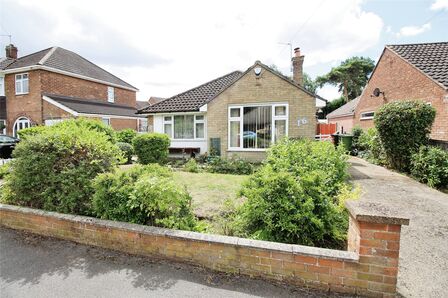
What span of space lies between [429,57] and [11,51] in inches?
1355

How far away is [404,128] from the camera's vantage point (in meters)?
8.46

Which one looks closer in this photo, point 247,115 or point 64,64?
point 247,115

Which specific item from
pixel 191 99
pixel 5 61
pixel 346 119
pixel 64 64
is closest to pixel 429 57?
pixel 346 119

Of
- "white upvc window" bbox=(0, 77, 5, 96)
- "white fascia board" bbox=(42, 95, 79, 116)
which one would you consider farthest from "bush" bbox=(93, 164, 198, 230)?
"white upvc window" bbox=(0, 77, 5, 96)

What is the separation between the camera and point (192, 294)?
2574 millimetres

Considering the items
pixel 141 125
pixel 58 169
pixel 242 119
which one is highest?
pixel 141 125

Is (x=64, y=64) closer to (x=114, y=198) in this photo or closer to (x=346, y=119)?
(x=114, y=198)

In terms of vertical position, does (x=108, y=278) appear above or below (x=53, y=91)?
below

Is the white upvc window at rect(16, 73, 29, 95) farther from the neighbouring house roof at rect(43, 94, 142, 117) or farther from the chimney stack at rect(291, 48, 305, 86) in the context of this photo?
the chimney stack at rect(291, 48, 305, 86)

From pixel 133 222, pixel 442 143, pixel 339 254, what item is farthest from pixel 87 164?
pixel 442 143

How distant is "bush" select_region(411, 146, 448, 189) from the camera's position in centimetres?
670

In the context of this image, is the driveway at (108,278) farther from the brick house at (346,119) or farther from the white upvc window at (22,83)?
the brick house at (346,119)

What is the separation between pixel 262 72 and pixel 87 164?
915cm

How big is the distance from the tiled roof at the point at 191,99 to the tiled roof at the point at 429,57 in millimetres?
9151
